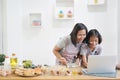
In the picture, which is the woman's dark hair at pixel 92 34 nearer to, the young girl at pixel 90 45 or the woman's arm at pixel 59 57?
the young girl at pixel 90 45

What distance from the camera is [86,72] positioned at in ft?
6.71

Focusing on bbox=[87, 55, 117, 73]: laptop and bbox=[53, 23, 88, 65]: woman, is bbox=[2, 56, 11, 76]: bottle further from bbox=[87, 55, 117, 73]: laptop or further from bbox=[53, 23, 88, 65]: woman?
bbox=[87, 55, 117, 73]: laptop

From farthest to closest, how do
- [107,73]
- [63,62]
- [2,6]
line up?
1. [2,6]
2. [63,62]
3. [107,73]

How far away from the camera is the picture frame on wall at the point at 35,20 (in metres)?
3.82

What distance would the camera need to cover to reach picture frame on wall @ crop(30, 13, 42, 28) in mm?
3816

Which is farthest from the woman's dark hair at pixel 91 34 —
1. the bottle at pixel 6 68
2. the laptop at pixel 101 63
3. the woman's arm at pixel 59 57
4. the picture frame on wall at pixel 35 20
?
the picture frame on wall at pixel 35 20

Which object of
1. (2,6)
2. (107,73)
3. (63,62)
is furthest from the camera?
(2,6)

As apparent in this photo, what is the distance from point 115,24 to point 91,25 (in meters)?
0.46

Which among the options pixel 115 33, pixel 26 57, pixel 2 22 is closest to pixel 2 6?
pixel 2 22

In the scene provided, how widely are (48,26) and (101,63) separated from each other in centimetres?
207

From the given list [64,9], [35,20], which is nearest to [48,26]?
[35,20]

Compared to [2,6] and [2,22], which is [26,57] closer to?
[2,22]

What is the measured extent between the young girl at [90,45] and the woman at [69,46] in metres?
0.07

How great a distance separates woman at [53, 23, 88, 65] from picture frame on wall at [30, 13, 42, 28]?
1239mm
